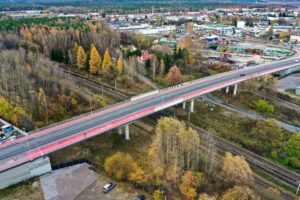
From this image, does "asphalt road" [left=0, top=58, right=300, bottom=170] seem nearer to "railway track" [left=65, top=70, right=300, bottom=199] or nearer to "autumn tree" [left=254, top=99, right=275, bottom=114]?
"railway track" [left=65, top=70, right=300, bottom=199]

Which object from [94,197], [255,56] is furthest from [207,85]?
[255,56]

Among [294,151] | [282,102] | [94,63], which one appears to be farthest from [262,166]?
[94,63]

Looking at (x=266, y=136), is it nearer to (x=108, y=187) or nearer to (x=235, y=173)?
(x=235, y=173)

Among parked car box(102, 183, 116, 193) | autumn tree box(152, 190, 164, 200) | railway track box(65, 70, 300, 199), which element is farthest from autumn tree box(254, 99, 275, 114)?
parked car box(102, 183, 116, 193)

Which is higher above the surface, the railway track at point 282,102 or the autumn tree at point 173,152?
the autumn tree at point 173,152

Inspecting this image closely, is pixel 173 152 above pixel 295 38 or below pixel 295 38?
below

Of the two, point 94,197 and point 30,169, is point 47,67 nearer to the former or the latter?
point 30,169

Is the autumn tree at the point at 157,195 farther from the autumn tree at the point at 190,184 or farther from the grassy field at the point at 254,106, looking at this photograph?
the grassy field at the point at 254,106

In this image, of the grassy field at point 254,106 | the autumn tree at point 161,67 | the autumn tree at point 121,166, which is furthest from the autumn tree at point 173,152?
the autumn tree at point 161,67
